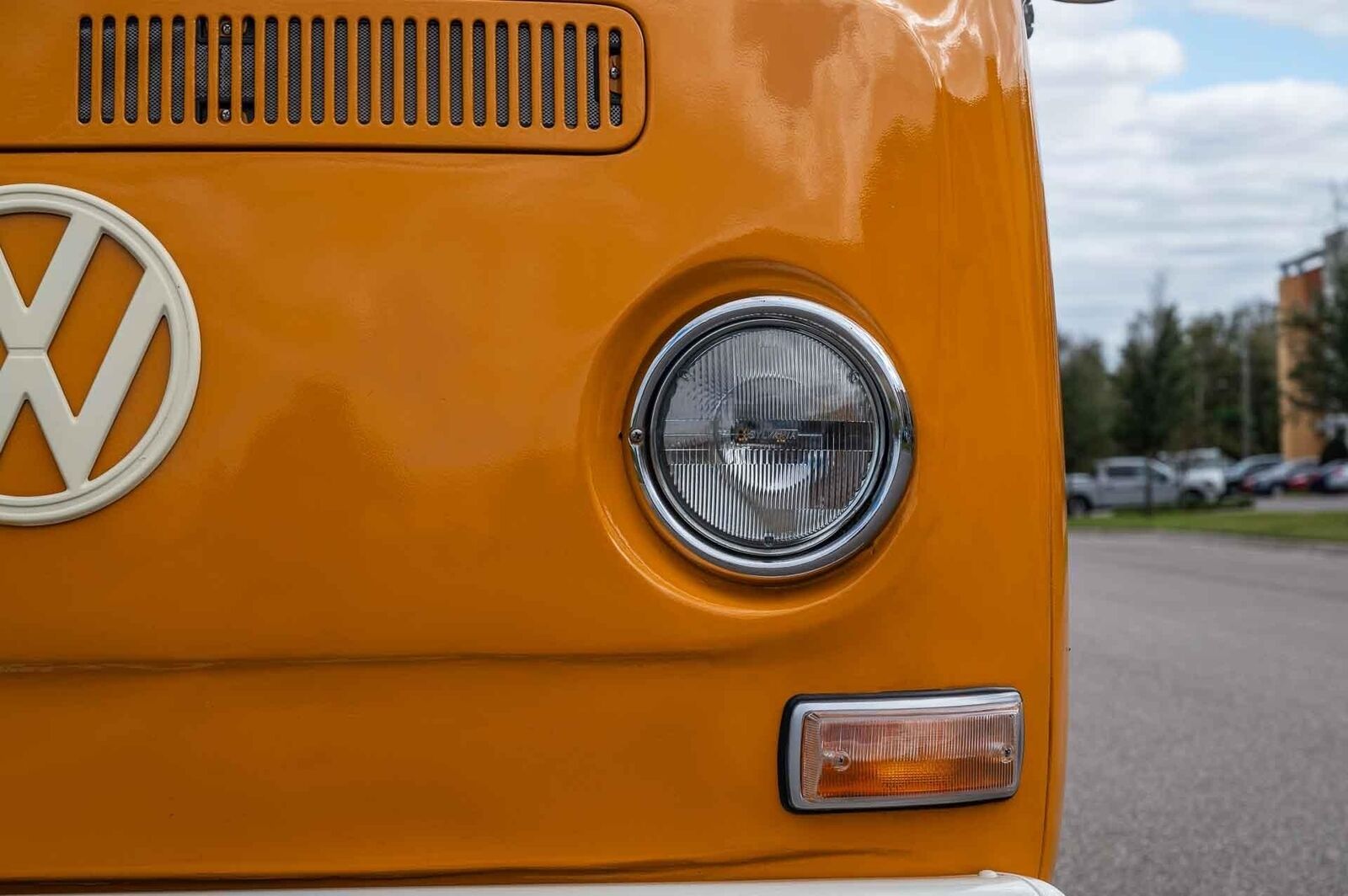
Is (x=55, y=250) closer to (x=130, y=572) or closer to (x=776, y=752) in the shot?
(x=130, y=572)

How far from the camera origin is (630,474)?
1.19 metres

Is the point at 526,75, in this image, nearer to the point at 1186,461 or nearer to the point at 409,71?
the point at 409,71

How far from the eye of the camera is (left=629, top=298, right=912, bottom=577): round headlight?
1.18 m

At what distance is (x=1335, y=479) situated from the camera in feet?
146

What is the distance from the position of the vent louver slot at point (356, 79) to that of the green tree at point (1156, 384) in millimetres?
34743

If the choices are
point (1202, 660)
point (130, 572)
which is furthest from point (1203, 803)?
point (130, 572)

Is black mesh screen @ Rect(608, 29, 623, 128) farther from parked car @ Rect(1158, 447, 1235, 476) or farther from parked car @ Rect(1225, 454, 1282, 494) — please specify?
parked car @ Rect(1225, 454, 1282, 494)

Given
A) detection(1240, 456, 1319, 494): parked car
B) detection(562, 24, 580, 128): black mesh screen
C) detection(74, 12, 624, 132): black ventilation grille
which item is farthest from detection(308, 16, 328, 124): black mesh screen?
detection(1240, 456, 1319, 494): parked car

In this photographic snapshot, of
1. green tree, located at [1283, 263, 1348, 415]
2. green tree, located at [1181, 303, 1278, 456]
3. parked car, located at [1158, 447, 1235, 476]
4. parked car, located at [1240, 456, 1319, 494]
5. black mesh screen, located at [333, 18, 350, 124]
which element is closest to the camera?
black mesh screen, located at [333, 18, 350, 124]

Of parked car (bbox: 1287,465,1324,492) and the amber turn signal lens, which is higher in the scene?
the amber turn signal lens

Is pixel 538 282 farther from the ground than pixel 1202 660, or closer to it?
farther from the ground

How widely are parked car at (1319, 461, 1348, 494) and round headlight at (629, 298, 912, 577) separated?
48.0 m

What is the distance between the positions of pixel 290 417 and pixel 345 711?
0.26 metres

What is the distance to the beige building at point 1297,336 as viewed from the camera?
26.5 m
